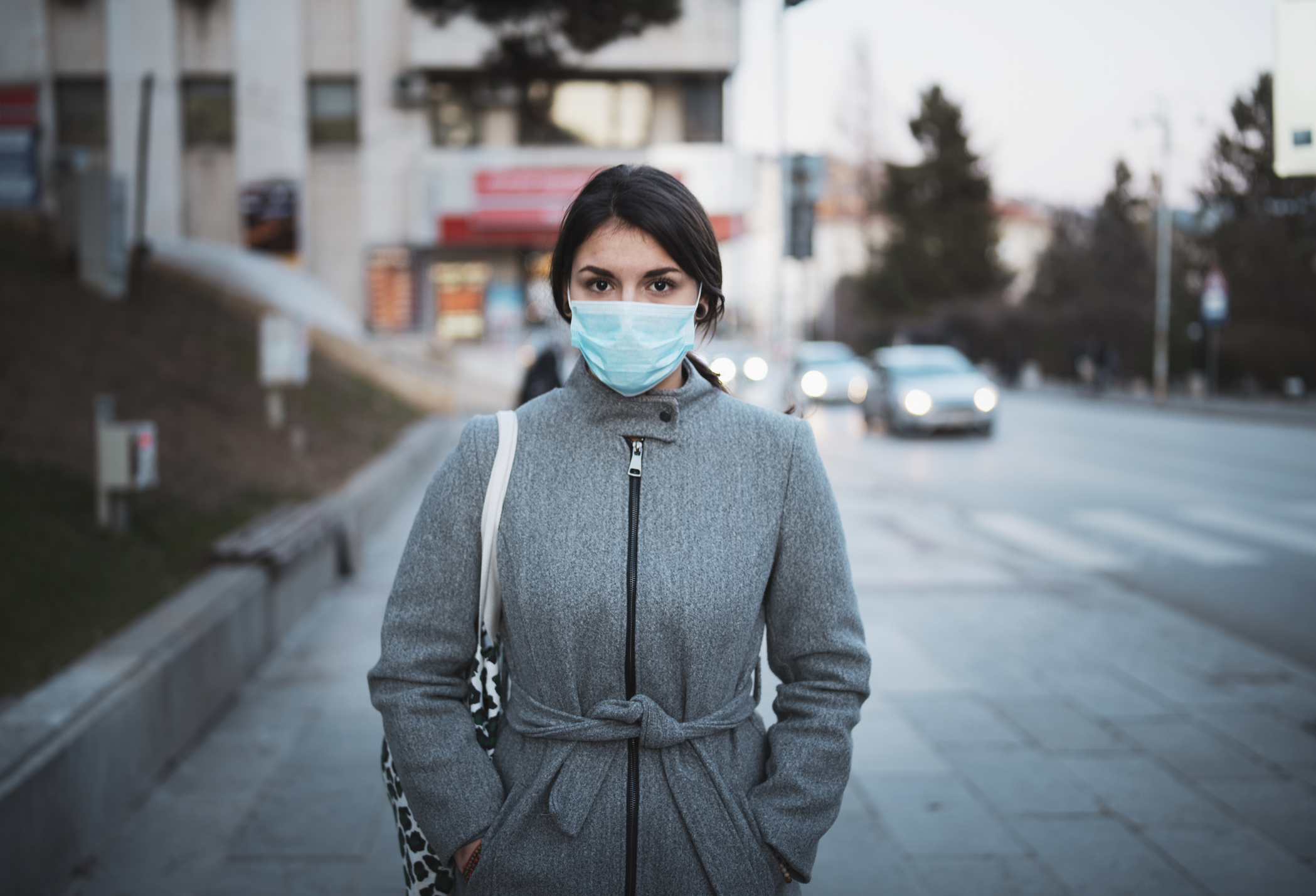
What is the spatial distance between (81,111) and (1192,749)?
1462cm

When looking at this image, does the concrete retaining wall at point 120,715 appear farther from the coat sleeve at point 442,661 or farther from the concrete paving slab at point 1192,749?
the concrete paving slab at point 1192,749

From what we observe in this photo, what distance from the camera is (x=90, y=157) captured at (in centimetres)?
1670

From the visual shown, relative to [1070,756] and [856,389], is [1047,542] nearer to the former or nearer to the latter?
[1070,756]

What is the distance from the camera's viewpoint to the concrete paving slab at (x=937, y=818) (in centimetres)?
385

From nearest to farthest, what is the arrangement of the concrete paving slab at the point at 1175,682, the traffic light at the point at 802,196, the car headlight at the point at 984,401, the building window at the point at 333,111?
1. the concrete paving slab at the point at 1175,682
2. the traffic light at the point at 802,196
3. the car headlight at the point at 984,401
4. the building window at the point at 333,111

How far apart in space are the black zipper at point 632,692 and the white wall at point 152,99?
990 cm

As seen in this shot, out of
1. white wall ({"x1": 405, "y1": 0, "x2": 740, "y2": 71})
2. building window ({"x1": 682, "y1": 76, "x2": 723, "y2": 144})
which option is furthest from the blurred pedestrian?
building window ({"x1": 682, "y1": 76, "x2": 723, "y2": 144})

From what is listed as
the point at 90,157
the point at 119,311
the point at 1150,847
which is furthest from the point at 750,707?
the point at 90,157

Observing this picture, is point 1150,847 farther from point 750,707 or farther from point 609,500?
point 609,500

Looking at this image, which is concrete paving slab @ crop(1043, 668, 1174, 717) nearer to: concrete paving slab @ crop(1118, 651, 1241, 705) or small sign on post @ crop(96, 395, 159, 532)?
concrete paving slab @ crop(1118, 651, 1241, 705)

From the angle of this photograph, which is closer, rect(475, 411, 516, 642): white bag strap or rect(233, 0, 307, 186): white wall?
rect(475, 411, 516, 642): white bag strap

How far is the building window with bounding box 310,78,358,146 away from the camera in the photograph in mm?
24328

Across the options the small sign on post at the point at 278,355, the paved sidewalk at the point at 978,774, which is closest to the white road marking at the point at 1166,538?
the paved sidewalk at the point at 978,774

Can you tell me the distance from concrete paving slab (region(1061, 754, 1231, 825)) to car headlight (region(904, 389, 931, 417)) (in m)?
15.4
